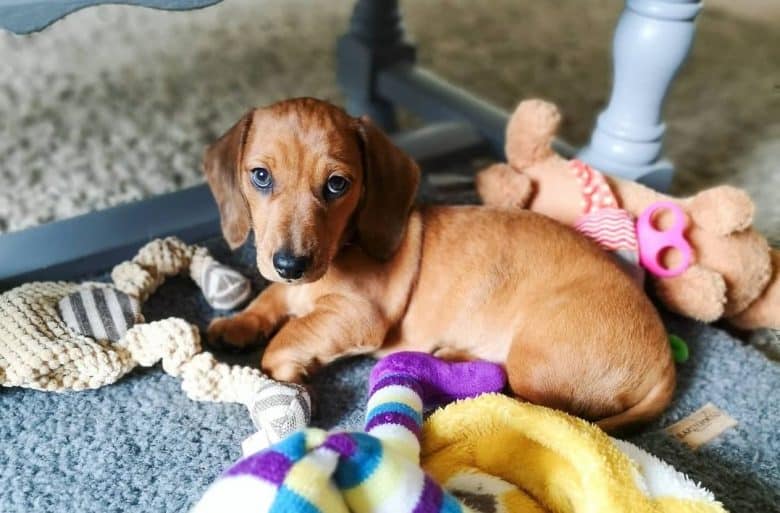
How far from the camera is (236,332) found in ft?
5.06

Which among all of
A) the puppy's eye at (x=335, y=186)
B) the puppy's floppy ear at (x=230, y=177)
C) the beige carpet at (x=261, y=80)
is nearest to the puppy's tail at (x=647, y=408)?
the puppy's eye at (x=335, y=186)

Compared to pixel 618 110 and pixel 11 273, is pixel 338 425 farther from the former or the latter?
pixel 618 110

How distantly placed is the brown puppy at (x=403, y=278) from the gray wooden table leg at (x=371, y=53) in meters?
1.09

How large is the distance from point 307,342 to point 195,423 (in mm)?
228

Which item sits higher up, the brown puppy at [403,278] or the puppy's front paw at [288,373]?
the brown puppy at [403,278]

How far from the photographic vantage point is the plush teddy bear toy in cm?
162

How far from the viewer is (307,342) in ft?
4.80

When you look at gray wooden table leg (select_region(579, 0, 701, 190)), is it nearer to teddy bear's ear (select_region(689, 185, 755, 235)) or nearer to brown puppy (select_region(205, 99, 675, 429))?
teddy bear's ear (select_region(689, 185, 755, 235))

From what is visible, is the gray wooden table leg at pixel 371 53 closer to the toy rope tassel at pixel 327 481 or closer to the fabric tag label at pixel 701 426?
the fabric tag label at pixel 701 426

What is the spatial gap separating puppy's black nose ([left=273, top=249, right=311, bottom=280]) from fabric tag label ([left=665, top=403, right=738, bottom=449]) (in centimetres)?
68

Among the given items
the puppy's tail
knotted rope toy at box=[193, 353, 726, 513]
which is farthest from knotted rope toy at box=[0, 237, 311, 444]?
the puppy's tail

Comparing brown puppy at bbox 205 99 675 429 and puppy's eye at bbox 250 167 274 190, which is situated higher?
puppy's eye at bbox 250 167 274 190

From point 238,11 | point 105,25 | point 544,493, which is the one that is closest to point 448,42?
point 238,11

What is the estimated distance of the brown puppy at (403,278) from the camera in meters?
1.36
